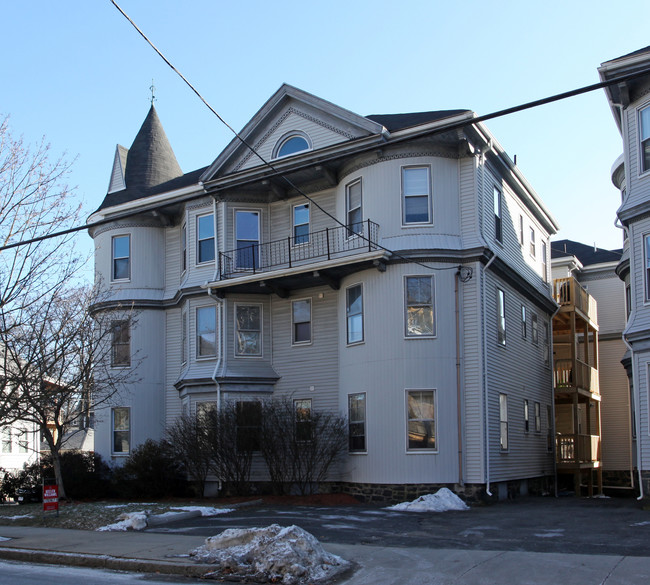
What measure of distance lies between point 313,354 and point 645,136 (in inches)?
434

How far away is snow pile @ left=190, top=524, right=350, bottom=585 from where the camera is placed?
10664 millimetres

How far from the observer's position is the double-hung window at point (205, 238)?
1019 inches

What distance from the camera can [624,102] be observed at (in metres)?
19.8

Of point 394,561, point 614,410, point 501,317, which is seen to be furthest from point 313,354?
point 614,410

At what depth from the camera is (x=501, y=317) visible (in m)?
23.3

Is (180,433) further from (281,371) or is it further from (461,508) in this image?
A: (461,508)

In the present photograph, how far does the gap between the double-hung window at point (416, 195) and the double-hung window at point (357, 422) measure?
503cm

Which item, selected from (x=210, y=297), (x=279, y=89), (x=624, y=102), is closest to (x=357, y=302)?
(x=210, y=297)

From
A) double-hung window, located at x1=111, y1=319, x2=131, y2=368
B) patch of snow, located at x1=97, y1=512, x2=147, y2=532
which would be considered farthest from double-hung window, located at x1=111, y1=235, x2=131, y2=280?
patch of snow, located at x1=97, y1=512, x2=147, y2=532

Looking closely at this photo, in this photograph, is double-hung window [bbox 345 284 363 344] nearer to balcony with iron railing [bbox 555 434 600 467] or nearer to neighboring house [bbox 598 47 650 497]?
neighboring house [bbox 598 47 650 497]

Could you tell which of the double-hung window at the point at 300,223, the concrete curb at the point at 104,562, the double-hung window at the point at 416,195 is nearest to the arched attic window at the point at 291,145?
the double-hung window at the point at 300,223

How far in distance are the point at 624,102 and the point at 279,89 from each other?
9.97 meters

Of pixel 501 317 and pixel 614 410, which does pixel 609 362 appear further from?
pixel 501 317

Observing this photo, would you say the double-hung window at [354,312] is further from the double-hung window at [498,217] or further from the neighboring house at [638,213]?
the neighboring house at [638,213]
